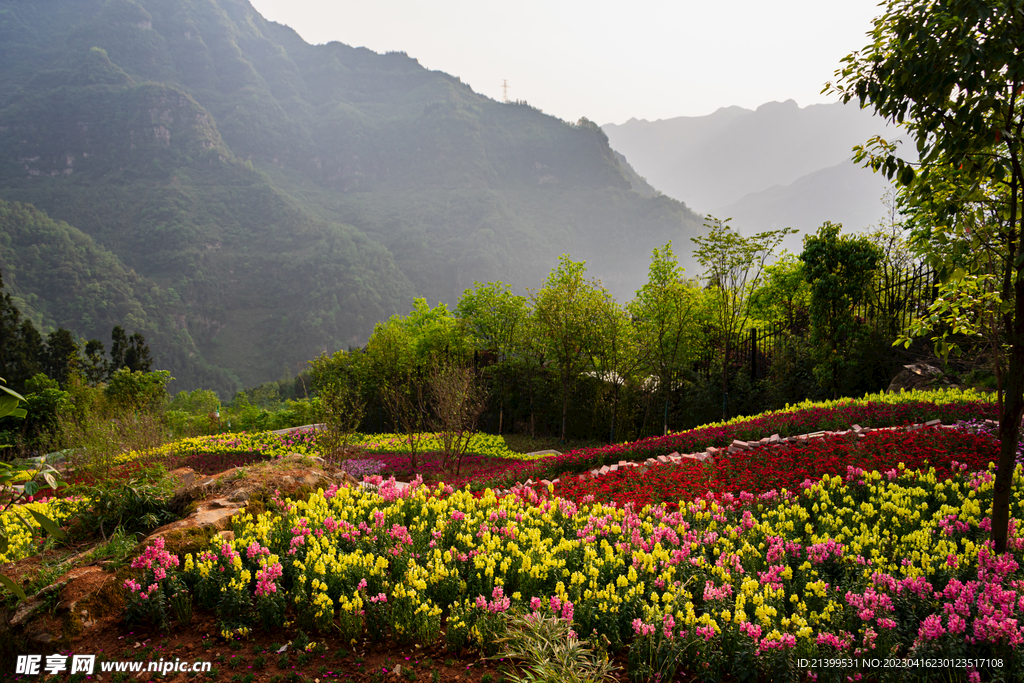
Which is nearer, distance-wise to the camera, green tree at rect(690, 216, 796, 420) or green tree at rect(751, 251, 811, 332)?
green tree at rect(690, 216, 796, 420)

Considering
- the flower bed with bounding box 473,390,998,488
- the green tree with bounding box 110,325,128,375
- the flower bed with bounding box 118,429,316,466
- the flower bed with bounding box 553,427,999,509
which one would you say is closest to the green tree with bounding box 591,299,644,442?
the flower bed with bounding box 473,390,998,488

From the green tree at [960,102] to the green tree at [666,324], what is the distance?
952 centimetres

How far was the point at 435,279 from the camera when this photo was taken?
341ft

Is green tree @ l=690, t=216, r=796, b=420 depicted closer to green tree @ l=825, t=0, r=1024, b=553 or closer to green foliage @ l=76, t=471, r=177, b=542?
green tree @ l=825, t=0, r=1024, b=553

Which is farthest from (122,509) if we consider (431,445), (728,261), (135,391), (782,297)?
(782,297)

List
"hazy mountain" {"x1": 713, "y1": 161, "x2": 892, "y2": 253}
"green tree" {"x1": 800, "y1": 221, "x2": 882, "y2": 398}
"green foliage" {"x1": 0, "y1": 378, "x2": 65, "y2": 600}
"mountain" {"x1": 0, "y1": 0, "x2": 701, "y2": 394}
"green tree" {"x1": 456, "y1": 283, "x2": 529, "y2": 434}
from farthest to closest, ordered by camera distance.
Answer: "hazy mountain" {"x1": 713, "y1": 161, "x2": 892, "y2": 253}
"mountain" {"x1": 0, "y1": 0, "x2": 701, "y2": 394}
"green tree" {"x1": 456, "y1": 283, "x2": 529, "y2": 434}
"green tree" {"x1": 800, "y1": 221, "x2": 882, "y2": 398}
"green foliage" {"x1": 0, "y1": 378, "x2": 65, "y2": 600}

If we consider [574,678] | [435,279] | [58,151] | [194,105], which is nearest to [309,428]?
[574,678]

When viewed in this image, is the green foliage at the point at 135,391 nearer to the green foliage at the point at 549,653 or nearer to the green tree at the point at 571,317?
the green tree at the point at 571,317

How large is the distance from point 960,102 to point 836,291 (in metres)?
8.84

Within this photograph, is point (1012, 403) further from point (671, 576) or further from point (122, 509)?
point (122, 509)

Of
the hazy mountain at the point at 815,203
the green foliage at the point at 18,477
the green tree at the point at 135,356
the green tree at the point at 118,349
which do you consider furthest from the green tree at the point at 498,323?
the hazy mountain at the point at 815,203

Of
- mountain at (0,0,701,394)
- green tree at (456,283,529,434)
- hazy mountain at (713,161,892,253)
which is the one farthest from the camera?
hazy mountain at (713,161,892,253)

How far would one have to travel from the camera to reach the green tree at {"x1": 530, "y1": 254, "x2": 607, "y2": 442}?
12969 millimetres

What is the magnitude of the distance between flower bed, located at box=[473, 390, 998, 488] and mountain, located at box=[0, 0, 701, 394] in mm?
70187
